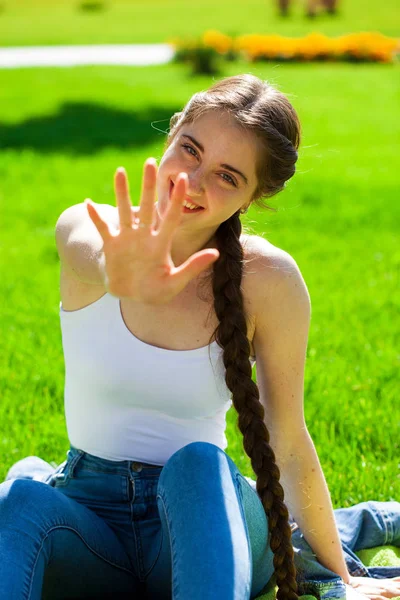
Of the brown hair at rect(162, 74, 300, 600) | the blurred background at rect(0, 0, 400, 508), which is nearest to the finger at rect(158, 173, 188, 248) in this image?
the brown hair at rect(162, 74, 300, 600)

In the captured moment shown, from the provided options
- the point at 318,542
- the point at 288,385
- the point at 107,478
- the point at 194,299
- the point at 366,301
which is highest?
the point at 194,299

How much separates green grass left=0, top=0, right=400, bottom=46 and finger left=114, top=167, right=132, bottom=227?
16494mm

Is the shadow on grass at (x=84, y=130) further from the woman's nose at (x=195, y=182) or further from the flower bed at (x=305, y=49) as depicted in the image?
the woman's nose at (x=195, y=182)

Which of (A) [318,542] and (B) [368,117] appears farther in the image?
(B) [368,117]

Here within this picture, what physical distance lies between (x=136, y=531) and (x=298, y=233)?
13.2 ft

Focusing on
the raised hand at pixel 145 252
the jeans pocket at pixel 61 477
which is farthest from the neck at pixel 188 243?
the jeans pocket at pixel 61 477

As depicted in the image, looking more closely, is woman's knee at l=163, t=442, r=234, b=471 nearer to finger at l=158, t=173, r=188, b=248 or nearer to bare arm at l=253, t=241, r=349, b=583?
bare arm at l=253, t=241, r=349, b=583

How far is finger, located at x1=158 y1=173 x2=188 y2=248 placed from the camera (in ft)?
5.94

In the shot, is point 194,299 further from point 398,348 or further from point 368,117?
point 368,117

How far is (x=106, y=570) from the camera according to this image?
2.28 metres

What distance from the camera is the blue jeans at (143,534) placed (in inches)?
76.8

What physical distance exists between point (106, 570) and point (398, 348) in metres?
2.42

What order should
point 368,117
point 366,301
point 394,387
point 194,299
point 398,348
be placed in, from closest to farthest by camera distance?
1. point 194,299
2. point 394,387
3. point 398,348
4. point 366,301
5. point 368,117

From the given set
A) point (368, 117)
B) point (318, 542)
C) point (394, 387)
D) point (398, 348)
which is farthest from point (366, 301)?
point (368, 117)
